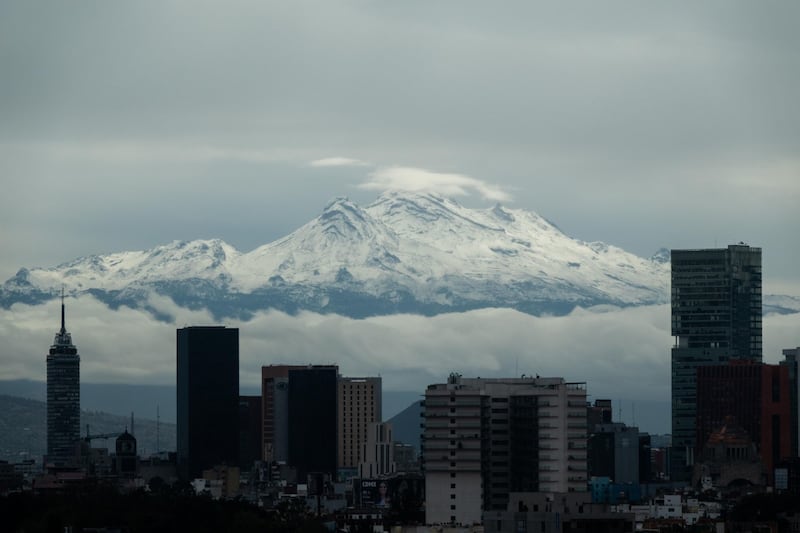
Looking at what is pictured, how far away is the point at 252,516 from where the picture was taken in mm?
194625

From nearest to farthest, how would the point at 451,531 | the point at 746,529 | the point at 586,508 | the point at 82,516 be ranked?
the point at 586,508, the point at 451,531, the point at 82,516, the point at 746,529

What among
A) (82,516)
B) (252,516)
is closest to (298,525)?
(252,516)

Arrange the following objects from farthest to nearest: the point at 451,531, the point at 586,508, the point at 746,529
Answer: the point at 746,529
the point at 451,531
the point at 586,508

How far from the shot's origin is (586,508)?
13700cm

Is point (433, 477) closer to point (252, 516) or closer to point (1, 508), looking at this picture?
point (252, 516)

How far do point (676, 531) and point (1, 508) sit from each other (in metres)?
53.0

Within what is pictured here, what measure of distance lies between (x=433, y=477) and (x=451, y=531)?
3227 cm

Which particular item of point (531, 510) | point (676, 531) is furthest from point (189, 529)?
point (531, 510)

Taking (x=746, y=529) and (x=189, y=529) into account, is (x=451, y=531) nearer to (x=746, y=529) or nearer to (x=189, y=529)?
(x=189, y=529)

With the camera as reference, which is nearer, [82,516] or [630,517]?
[630,517]

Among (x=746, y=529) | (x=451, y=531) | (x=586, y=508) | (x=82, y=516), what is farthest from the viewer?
(x=746, y=529)

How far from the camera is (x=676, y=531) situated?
192 meters

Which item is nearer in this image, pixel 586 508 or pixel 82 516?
pixel 586 508

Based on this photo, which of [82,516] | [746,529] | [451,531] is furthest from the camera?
[746,529]
